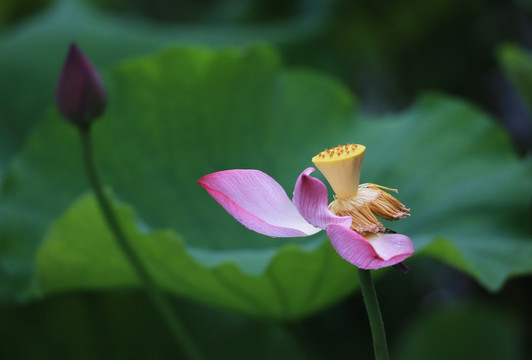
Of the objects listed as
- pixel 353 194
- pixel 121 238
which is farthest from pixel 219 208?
pixel 353 194

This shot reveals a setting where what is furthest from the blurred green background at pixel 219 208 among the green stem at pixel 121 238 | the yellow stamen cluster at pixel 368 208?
the yellow stamen cluster at pixel 368 208

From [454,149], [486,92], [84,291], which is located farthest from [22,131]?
[486,92]

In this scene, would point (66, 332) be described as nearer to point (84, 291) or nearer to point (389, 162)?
point (84, 291)

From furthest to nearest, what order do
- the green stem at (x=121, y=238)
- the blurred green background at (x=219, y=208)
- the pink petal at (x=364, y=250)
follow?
the blurred green background at (x=219, y=208) → the green stem at (x=121, y=238) → the pink petal at (x=364, y=250)

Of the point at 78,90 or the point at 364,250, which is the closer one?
the point at 364,250

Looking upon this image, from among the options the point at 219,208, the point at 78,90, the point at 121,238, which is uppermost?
the point at 78,90

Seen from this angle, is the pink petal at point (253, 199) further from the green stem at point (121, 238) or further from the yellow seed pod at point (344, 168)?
the green stem at point (121, 238)

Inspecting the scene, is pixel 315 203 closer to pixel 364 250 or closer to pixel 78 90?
pixel 364 250
